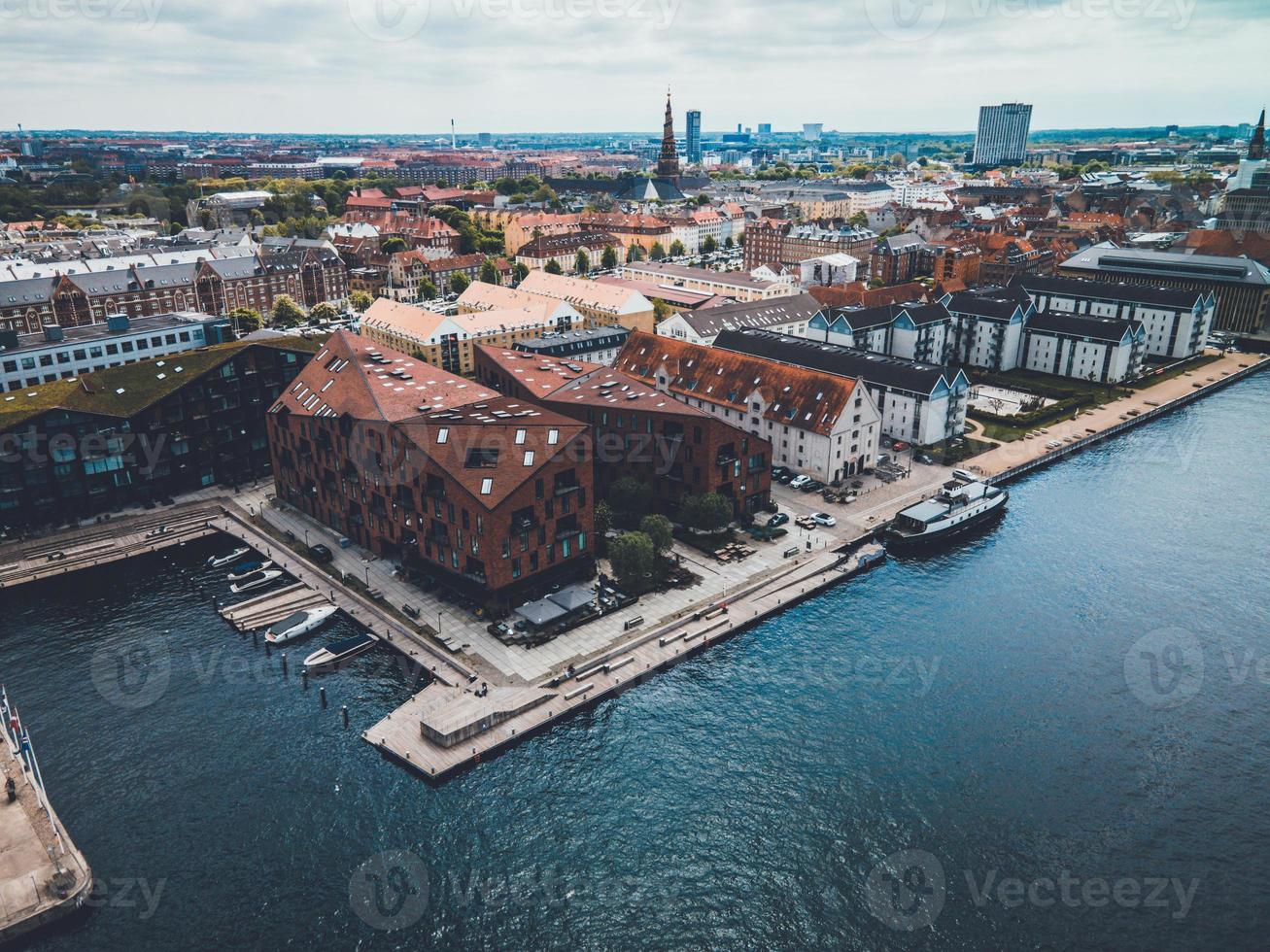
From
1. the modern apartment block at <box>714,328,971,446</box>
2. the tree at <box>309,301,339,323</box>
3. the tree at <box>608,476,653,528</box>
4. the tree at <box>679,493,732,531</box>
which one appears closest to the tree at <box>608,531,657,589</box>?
the tree at <box>679,493,732,531</box>

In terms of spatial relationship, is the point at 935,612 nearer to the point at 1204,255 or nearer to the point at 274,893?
the point at 274,893

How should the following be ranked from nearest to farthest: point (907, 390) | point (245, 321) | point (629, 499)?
point (629, 499) < point (907, 390) < point (245, 321)

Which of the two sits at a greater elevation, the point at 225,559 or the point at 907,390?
the point at 907,390

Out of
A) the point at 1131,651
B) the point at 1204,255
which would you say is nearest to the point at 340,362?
the point at 1131,651
